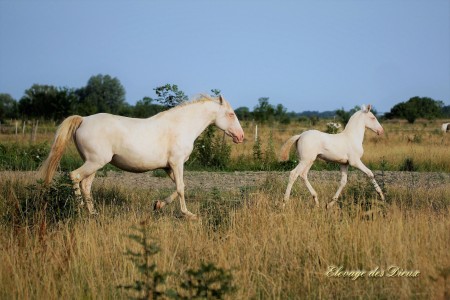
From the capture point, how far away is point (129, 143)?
321 inches

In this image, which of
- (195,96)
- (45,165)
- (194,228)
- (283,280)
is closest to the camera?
(283,280)

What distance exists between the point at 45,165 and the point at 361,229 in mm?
4691

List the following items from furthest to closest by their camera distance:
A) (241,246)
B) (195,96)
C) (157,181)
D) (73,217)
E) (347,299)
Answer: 1. (157,181)
2. (195,96)
3. (73,217)
4. (241,246)
5. (347,299)

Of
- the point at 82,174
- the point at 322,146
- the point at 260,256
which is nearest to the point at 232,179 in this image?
the point at 322,146

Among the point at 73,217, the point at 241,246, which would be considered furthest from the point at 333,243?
the point at 73,217

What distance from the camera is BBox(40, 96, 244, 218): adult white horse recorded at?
26.2 ft

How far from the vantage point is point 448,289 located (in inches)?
164

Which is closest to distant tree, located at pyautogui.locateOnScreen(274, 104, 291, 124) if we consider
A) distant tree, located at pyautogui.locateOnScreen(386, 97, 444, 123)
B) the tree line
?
the tree line

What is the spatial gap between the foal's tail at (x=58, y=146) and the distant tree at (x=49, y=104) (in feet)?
149

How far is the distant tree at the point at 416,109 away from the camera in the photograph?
71.2 meters

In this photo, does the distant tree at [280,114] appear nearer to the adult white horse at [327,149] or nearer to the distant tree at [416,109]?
the distant tree at [416,109]

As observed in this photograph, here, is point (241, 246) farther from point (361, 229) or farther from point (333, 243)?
point (361, 229)

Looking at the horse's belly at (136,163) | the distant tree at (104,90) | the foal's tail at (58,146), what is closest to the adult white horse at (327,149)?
the horse's belly at (136,163)

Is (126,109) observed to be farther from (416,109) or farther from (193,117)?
(193,117)
